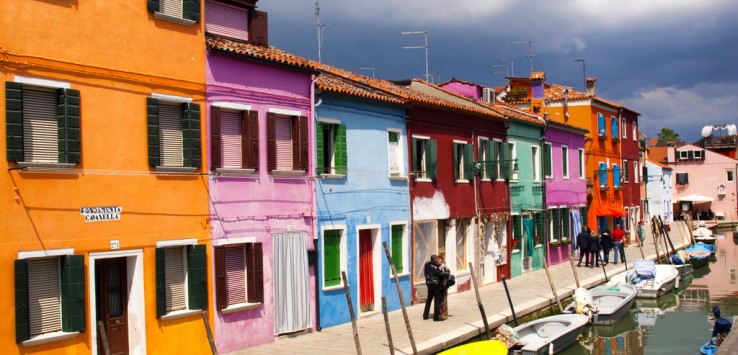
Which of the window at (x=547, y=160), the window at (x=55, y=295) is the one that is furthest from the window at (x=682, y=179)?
the window at (x=55, y=295)

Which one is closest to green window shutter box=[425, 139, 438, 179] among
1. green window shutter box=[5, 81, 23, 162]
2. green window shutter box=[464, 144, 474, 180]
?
green window shutter box=[464, 144, 474, 180]

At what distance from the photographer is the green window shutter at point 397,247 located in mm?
22889

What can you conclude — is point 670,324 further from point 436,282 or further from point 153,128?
point 153,128

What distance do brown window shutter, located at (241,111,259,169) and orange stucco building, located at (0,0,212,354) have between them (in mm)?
1297

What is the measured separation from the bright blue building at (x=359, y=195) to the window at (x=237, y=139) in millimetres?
2464

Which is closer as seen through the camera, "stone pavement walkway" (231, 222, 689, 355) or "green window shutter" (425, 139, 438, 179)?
"stone pavement walkway" (231, 222, 689, 355)

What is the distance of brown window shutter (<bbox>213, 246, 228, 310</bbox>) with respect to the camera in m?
16.2

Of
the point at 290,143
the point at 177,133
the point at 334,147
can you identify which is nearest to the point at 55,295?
the point at 177,133

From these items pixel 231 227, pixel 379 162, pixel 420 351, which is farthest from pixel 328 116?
pixel 420 351

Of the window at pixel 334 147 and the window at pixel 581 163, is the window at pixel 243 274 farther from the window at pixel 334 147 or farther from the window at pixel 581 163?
the window at pixel 581 163

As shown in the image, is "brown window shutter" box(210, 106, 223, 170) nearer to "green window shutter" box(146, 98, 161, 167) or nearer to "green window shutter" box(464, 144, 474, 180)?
"green window shutter" box(146, 98, 161, 167)

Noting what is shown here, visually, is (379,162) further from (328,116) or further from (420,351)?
(420,351)

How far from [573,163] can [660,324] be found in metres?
16.8

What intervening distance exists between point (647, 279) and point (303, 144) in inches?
664
